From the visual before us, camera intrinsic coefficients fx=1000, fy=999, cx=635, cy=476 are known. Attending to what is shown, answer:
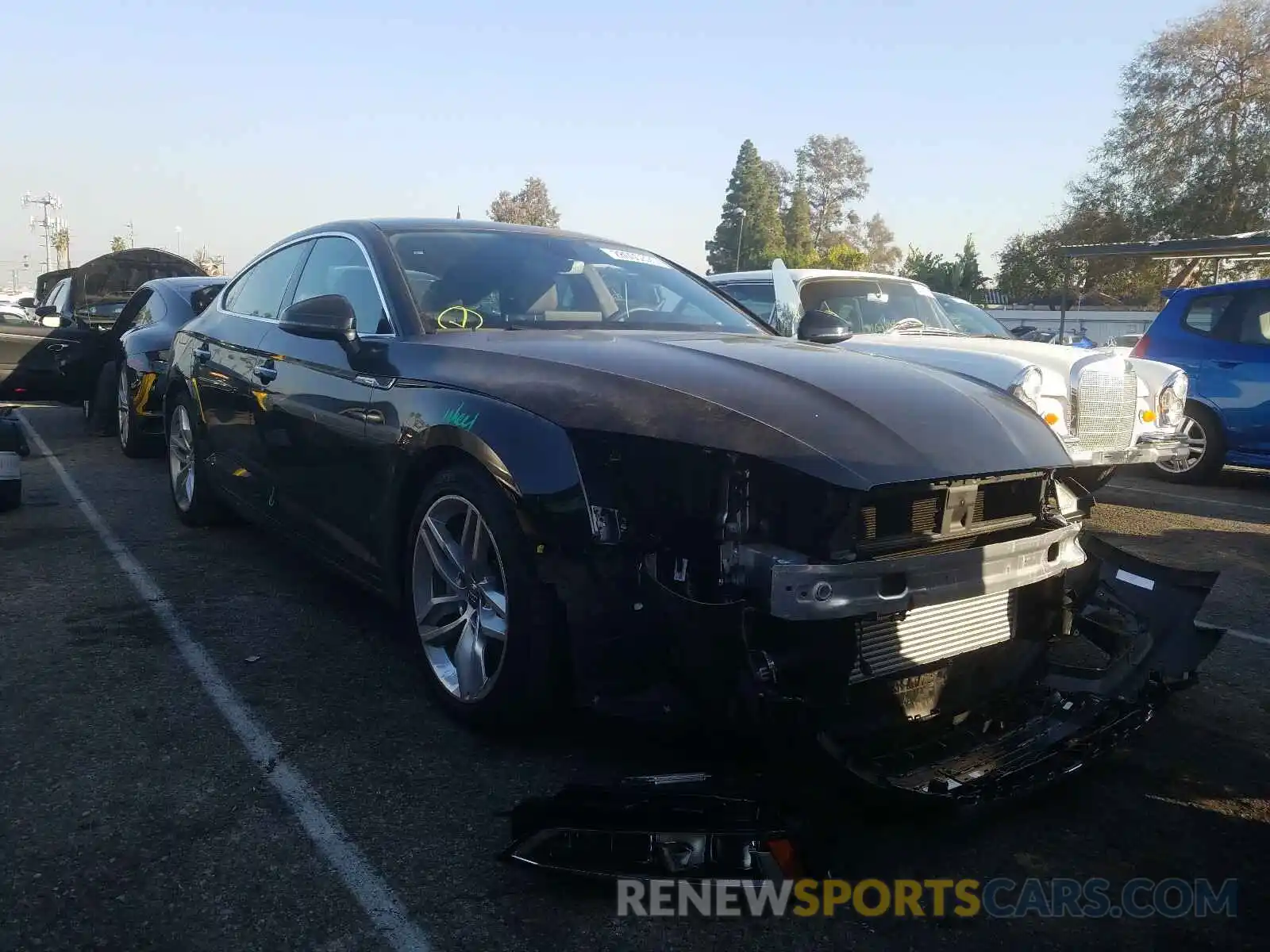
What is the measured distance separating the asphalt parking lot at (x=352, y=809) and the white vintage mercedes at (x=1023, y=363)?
1.65 meters

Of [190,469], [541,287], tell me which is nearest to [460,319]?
[541,287]

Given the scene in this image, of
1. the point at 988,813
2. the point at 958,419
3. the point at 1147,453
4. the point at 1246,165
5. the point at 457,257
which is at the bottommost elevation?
the point at 988,813

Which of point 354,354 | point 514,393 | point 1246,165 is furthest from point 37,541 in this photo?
point 1246,165

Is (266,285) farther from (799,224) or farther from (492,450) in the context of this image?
(799,224)

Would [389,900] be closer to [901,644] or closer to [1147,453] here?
[901,644]

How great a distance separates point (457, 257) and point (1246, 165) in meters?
39.6

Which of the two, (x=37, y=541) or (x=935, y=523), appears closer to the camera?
(x=935, y=523)

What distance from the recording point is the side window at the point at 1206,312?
862cm

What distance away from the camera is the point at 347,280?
158 inches

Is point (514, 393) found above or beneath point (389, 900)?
above

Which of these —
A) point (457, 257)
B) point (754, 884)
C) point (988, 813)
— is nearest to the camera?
point (754, 884)

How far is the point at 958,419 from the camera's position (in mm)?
2721

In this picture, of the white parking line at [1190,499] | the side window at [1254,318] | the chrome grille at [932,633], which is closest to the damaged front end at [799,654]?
the chrome grille at [932,633]

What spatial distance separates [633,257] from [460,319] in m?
1.09
